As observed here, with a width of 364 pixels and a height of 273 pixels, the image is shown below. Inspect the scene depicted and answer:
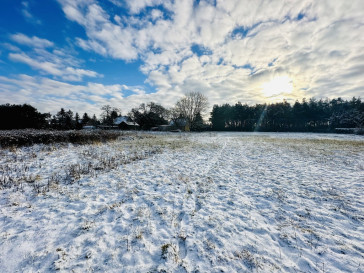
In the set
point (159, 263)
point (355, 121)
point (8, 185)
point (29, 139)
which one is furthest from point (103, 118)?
point (355, 121)

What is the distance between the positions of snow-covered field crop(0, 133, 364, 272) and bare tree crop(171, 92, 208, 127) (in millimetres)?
51207

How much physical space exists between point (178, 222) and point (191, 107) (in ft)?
182

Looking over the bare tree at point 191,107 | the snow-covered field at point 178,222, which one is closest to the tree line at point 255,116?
the bare tree at point 191,107

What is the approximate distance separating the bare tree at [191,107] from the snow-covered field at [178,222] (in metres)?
51.2

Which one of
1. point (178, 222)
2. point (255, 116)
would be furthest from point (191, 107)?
point (178, 222)

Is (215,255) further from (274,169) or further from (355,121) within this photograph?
(355,121)

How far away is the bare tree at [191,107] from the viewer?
5706 cm

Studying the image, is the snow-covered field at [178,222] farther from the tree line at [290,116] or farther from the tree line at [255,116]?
the tree line at [290,116]

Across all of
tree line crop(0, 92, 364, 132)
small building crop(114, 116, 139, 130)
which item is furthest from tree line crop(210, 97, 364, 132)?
small building crop(114, 116, 139, 130)

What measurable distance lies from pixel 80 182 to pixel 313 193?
8.91 meters

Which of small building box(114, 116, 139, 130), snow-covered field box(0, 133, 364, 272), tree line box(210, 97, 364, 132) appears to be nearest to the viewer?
snow-covered field box(0, 133, 364, 272)

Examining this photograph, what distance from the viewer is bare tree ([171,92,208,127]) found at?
57.1m

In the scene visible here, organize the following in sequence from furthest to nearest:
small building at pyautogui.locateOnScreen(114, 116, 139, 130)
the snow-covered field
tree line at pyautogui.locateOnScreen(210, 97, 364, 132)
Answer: small building at pyautogui.locateOnScreen(114, 116, 139, 130), tree line at pyautogui.locateOnScreen(210, 97, 364, 132), the snow-covered field

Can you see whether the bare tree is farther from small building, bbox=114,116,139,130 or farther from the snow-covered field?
the snow-covered field
